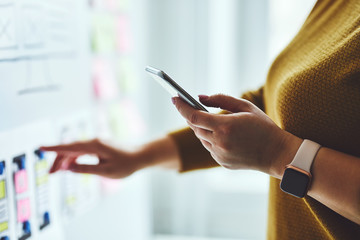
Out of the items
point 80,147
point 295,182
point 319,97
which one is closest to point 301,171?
point 295,182

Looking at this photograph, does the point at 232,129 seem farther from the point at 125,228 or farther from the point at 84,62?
the point at 125,228

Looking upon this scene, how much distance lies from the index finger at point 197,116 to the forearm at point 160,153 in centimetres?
30

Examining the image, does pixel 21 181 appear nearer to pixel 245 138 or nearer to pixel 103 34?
pixel 245 138

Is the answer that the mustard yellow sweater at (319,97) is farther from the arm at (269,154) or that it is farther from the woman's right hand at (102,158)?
the woman's right hand at (102,158)

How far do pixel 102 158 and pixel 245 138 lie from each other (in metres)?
0.43

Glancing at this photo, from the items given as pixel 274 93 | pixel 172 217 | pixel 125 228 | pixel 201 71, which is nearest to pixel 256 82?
pixel 201 71

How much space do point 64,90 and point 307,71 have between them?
681 mm

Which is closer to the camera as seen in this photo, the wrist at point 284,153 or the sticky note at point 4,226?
the wrist at point 284,153

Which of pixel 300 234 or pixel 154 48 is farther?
pixel 154 48

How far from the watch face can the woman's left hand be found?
0.02 m

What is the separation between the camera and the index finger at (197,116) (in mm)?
593

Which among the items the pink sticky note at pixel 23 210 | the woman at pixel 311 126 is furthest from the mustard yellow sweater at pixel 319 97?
the pink sticky note at pixel 23 210

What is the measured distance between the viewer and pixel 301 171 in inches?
22.4

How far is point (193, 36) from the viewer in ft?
6.13
